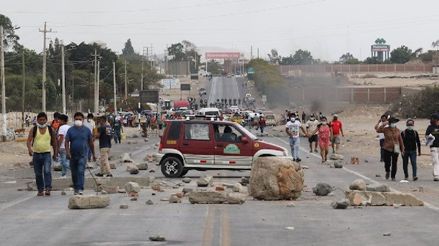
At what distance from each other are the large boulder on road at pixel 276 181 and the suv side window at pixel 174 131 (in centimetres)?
822

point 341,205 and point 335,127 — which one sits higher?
point 335,127

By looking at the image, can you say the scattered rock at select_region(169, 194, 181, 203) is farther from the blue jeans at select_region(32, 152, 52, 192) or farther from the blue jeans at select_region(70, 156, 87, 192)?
the blue jeans at select_region(32, 152, 52, 192)

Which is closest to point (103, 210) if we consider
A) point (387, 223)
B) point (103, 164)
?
point (387, 223)

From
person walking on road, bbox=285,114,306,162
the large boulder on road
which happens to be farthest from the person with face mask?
the large boulder on road

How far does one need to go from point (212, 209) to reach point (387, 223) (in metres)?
3.64

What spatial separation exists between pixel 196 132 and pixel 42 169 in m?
8.04

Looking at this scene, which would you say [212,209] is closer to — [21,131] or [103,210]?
[103,210]

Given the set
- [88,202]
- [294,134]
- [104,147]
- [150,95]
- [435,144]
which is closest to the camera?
[88,202]

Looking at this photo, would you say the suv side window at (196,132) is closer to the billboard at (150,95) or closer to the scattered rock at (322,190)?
the scattered rock at (322,190)

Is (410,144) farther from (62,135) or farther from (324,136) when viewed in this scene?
(62,135)

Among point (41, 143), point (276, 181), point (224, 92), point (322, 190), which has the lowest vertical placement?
point (322, 190)

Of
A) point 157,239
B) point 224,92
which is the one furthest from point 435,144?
point 224,92

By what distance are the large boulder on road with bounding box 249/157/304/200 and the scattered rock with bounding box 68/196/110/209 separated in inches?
133

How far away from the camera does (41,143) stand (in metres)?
20.0
